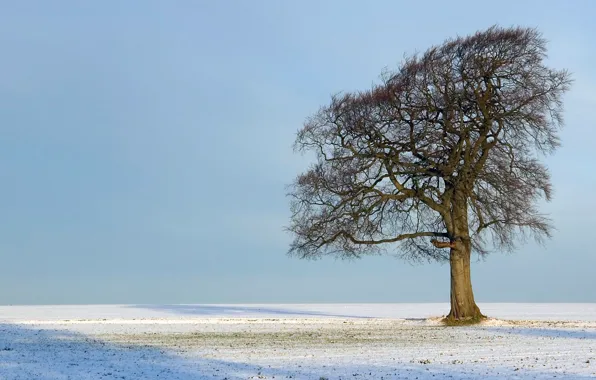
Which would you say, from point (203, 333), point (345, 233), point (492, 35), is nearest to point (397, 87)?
point (492, 35)

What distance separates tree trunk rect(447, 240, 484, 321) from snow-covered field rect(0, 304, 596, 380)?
118 centimetres

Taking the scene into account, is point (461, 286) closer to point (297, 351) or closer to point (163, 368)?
point (297, 351)

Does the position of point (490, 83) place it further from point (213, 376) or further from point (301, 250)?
point (213, 376)

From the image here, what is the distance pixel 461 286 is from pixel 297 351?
15.8 meters

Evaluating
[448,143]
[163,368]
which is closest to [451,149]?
[448,143]

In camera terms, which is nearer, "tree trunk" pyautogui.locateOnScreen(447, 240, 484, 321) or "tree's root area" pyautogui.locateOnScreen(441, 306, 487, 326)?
"tree's root area" pyautogui.locateOnScreen(441, 306, 487, 326)

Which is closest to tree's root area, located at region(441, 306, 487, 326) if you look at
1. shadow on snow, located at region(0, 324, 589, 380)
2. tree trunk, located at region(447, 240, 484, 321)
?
tree trunk, located at region(447, 240, 484, 321)

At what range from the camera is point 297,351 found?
23.3 m

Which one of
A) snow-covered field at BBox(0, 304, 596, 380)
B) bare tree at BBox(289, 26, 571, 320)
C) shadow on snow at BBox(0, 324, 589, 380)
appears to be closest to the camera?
shadow on snow at BBox(0, 324, 589, 380)

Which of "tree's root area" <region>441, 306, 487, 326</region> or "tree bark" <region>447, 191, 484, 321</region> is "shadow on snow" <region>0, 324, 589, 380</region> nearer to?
"tree's root area" <region>441, 306, 487, 326</region>

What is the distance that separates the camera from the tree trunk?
3684 cm

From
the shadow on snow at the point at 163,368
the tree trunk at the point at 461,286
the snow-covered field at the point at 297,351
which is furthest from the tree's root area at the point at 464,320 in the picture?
the shadow on snow at the point at 163,368

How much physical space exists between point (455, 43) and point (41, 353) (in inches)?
949

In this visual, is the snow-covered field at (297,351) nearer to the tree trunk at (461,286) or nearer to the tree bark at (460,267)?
the tree trunk at (461,286)
